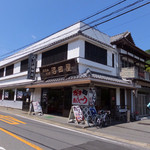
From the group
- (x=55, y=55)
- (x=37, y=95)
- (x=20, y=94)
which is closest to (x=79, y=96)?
(x=55, y=55)

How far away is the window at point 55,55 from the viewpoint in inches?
541

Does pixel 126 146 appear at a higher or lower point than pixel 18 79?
lower

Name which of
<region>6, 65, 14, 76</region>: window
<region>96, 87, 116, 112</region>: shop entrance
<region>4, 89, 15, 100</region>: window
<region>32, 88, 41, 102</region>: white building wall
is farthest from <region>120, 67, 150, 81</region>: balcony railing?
<region>6, 65, 14, 76</region>: window

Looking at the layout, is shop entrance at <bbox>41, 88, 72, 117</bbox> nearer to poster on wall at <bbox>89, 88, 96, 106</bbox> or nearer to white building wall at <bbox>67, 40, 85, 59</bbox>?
poster on wall at <bbox>89, 88, 96, 106</bbox>

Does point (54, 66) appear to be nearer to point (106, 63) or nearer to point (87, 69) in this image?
point (87, 69)

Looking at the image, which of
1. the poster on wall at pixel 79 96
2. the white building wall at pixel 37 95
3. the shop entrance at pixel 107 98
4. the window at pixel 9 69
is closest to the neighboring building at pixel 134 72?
the shop entrance at pixel 107 98

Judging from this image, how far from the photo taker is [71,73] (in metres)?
12.1

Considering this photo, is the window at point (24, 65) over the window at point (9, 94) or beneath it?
over

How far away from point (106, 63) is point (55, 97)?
671cm

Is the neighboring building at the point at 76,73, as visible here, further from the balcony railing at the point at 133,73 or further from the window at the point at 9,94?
the window at the point at 9,94

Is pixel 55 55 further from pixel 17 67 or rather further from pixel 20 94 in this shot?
pixel 17 67

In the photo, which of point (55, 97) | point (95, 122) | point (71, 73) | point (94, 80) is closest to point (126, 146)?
point (95, 122)

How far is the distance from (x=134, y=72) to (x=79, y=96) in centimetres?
635

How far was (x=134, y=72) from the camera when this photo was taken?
46.4ft
